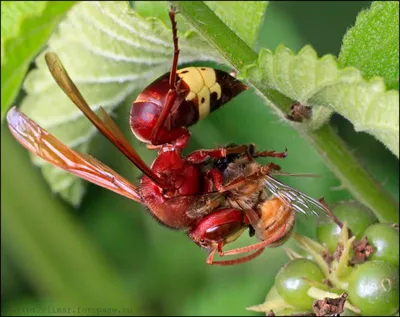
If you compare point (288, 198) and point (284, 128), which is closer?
point (288, 198)

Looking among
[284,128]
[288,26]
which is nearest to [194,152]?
[284,128]

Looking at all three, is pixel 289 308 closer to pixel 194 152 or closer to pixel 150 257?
pixel 194 152

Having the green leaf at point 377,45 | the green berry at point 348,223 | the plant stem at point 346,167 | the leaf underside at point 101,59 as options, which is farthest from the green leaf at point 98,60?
the green berry at point 348,223

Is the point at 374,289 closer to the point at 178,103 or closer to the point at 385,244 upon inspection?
the point at 385,244

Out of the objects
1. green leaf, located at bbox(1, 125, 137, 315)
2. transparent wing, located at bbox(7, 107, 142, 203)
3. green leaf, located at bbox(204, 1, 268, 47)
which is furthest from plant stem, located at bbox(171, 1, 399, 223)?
green leaf, located at bbox(1, 125, 137, 315)

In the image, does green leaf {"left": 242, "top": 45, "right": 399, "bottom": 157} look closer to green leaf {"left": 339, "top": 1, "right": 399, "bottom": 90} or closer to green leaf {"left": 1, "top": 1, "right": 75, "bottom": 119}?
green leaf {"left": 339, "top": 1, "right": 399, "bottom": 90}

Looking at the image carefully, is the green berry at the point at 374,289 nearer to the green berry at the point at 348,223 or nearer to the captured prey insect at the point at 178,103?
the green berry at the point at 348,223
